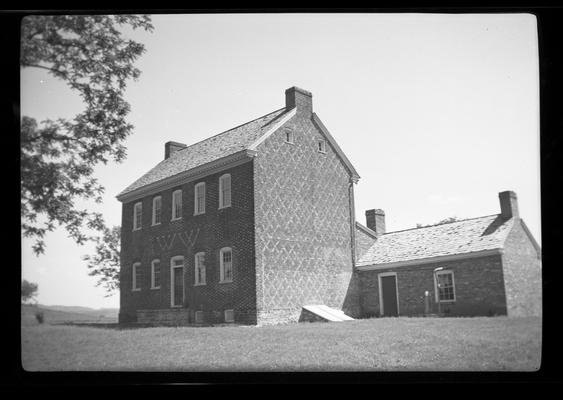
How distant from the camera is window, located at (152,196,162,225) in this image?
15734mm

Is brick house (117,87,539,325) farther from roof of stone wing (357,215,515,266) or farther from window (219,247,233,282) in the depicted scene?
roof of stone wing (357,215,515,266)

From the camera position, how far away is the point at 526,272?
13.6 metres

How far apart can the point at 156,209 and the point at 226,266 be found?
314 cm

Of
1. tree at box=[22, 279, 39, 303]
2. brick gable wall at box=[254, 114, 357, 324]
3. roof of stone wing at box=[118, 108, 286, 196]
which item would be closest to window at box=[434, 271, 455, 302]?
brick gable wall at box=[254, 114, 357, 324]

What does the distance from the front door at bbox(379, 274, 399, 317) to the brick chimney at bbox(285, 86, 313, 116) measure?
246 inches

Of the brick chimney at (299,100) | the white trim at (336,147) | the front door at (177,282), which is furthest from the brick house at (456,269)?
the front door at (177,282)

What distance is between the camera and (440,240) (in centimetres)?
1563

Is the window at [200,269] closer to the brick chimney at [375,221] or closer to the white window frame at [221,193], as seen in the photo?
the white window frame at [221,193]

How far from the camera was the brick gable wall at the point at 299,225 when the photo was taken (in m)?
14.7

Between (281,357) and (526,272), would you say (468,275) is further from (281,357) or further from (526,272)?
(281,357)

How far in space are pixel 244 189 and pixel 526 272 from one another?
319 inches

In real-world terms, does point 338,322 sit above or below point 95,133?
below
